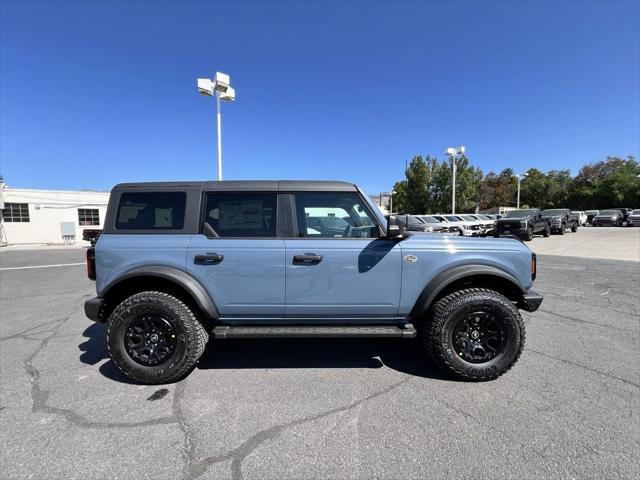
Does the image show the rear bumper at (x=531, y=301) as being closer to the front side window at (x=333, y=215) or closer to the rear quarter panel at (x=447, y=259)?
the rear quarter panel at (x=447, y=259)

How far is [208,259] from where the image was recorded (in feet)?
9.84

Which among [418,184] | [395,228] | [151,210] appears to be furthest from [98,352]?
[418,184]

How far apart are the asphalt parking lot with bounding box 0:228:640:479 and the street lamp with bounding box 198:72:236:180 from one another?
8.98 metres

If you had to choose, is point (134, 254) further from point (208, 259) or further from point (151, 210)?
point (208, 259)

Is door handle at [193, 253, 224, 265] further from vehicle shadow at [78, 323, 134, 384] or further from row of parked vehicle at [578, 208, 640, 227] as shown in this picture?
row of parked vehicle at [578, 208, 640, 227]

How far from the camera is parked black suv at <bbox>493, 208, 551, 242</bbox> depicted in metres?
17.1

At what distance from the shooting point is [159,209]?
3191mm

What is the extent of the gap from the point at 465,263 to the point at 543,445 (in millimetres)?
1501

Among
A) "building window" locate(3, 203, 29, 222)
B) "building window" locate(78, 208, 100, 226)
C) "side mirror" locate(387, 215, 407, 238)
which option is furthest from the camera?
"building window" locate(78, 208, 100, 226)

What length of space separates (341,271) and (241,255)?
974 mm

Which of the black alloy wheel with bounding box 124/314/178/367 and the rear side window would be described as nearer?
the black alloy wheel with bounding box 124/314/178/367

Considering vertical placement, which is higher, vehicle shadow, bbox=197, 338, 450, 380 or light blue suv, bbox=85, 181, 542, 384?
light blue suv, bbox=85, 181, 542, 384

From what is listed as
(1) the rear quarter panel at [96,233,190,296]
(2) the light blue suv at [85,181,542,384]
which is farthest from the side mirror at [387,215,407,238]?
(1) the rear quarter panel at [96,233,190,296]

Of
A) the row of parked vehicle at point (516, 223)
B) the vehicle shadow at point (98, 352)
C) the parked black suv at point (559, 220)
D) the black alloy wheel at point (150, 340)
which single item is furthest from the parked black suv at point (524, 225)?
the vehicle shadow at point (98, 352)
